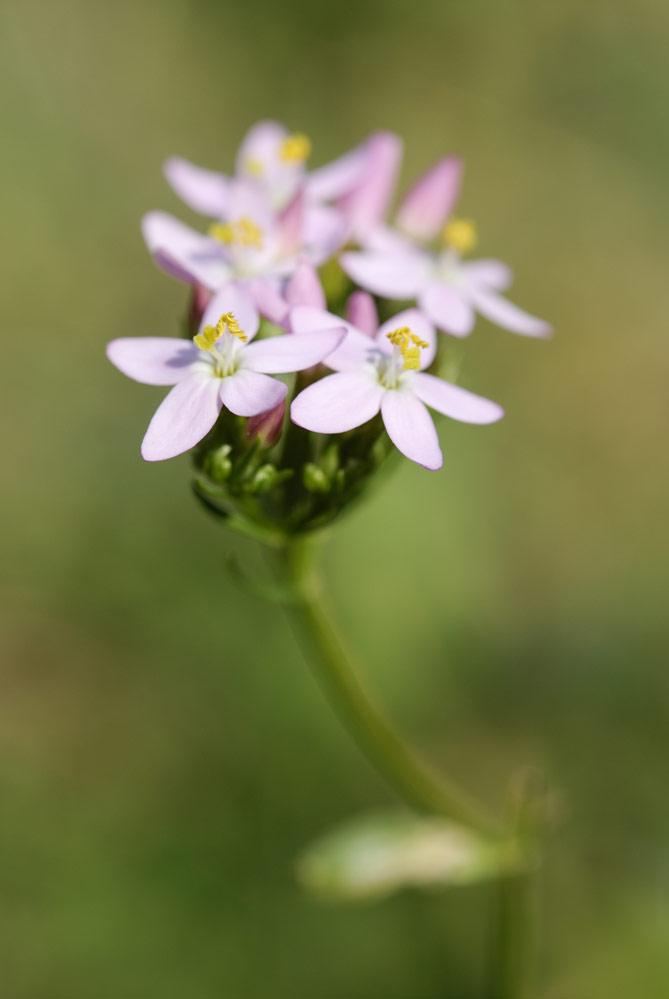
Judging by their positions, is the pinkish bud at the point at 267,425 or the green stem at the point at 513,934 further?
the green stem at the point at 513,934

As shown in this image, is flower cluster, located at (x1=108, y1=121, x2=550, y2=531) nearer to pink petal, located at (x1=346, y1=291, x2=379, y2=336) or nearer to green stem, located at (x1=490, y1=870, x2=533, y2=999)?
pink petal, located at (x1=346, y1=291, x2=379, y2=336)

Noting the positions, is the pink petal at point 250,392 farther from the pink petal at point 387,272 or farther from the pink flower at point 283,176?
the pink flower at point 283,176

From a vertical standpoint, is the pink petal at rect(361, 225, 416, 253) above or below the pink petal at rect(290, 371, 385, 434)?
above

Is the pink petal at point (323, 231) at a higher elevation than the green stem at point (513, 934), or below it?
higher

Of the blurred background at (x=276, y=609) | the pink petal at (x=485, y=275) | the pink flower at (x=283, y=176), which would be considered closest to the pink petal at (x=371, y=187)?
the pink flower at (x=283, y=176)

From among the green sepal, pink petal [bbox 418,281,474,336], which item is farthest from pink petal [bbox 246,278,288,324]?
the green sepal

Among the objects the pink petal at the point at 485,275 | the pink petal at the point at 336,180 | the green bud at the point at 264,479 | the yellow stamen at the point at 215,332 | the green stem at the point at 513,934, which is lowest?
the green stem at the point at 513,934
